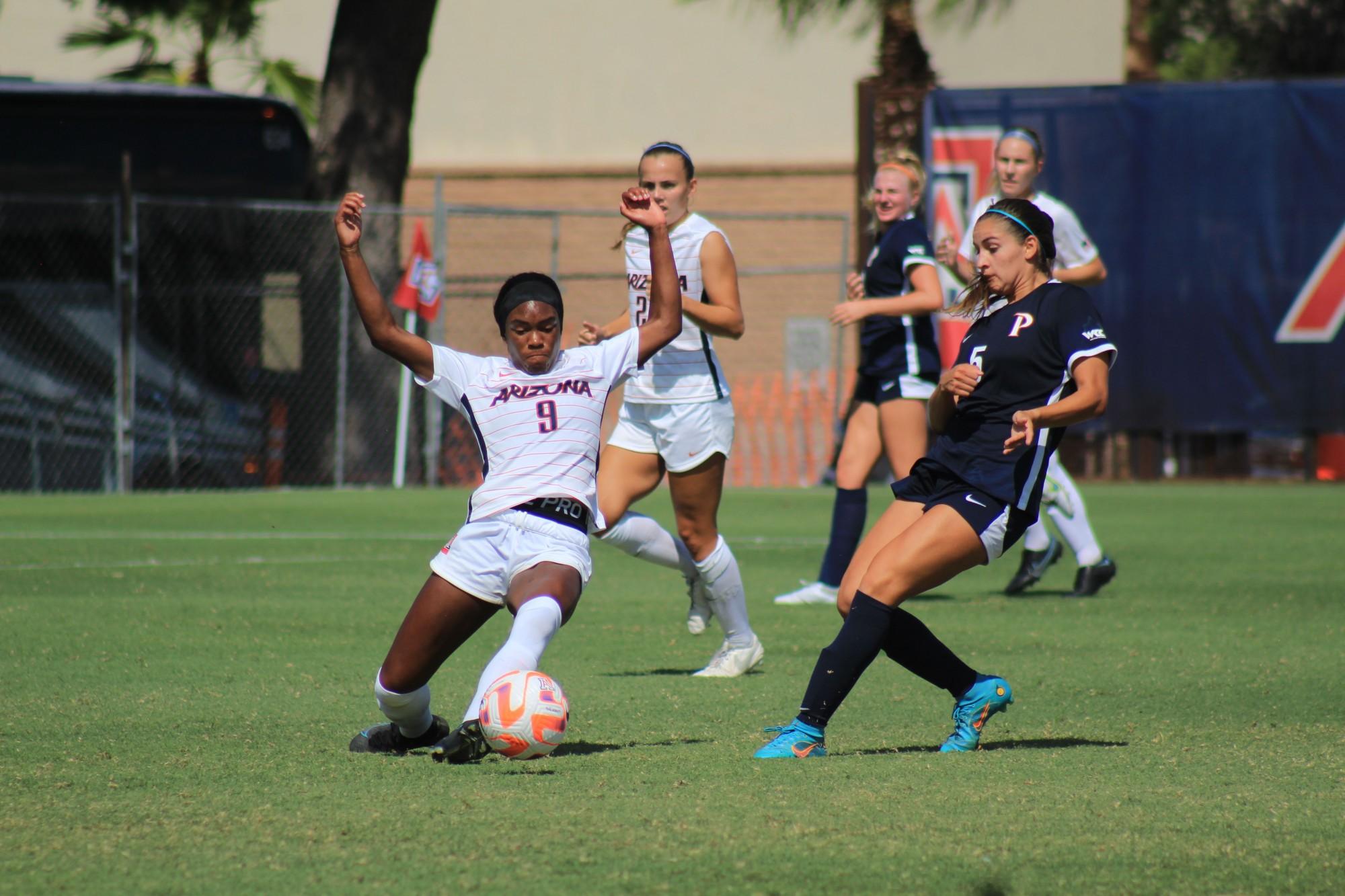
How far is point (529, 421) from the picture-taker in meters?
5.40

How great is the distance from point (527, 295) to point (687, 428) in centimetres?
189

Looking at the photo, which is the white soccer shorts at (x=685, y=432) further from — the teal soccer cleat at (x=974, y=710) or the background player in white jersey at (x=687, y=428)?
the teal soccer cleat at (x=974, y=710)

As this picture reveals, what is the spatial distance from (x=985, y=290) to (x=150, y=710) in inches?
124

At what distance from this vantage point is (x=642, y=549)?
718 cm

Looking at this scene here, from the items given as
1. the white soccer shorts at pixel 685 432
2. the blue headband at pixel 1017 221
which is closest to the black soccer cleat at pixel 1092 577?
the white soccer shorts at pixel 685 432

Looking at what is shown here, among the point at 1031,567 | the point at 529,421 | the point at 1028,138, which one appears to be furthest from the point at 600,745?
the point at 1031,567

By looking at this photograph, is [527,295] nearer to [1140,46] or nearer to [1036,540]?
[1036,540]

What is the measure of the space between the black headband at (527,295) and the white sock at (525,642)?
36.6 inches

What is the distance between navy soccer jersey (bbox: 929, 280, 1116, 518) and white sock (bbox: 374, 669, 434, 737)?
1.73 metres

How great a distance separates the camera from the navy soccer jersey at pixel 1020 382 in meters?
5.21

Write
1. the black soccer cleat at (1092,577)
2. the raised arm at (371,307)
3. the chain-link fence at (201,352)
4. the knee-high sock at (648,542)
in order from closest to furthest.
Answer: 1. the raised arm at (371,307)
2. the knee-high sock at (648,542)
3. the black soccer cleat at (1092,577)
4. the chain-link fence at (201,352)

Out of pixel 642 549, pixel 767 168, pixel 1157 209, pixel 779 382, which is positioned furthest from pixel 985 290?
pixel 767 168

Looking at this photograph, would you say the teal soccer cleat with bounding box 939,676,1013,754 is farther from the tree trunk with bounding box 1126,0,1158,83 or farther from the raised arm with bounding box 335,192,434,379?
the tree trunk with bounding box 1126,0,1158,83

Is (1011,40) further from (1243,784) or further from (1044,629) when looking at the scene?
(1243,784)
